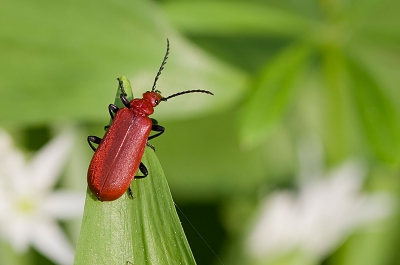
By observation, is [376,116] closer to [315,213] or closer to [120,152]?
[315,213]

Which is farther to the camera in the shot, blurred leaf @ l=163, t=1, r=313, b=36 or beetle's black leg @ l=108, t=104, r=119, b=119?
blurred leaf @ l=163, t=1, r=313, b=36

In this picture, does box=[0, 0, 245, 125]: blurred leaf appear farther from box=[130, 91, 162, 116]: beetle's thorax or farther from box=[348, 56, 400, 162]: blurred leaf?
box=[348, 56, 400, 162]: blurred leaf

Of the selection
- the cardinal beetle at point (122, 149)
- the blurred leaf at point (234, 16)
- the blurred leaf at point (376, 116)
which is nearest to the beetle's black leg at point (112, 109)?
the cardinal beetle at point (122, 149)

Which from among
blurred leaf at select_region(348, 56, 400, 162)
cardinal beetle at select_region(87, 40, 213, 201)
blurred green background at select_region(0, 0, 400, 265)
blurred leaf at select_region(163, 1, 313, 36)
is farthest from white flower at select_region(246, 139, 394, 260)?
cardinal beetle at select_region(87, 40, 213, 201)

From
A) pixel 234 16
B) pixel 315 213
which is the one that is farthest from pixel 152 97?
pixel 315 213

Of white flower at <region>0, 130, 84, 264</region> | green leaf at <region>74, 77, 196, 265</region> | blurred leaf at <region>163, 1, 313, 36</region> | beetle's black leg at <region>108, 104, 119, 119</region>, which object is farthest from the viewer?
blurred leaf at <region>163, 1, 313, 36</region>

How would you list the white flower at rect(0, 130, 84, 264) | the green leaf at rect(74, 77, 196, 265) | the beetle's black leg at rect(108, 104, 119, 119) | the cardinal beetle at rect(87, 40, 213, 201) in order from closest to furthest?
the green leaf at rect(74, 77, 196, 265), the cardinal beetle at rect(87, 40, 213, 201), the beetle's black leg at rect(108, 104, 119, 119), the white flower at rect(0, 130, 84, 264)
